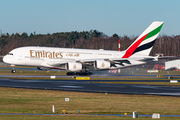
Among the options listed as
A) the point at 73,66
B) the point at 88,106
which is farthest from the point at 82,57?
the point at 88,106

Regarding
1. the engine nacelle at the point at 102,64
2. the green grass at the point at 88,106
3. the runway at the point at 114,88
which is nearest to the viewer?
the green grass at the point at 88,106

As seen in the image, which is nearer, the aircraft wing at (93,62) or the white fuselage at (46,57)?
the white fuselage at (46,57)

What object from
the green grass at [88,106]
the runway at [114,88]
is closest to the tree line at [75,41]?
the runway at [114,88]

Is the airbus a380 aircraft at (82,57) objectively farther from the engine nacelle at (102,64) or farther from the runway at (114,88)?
the runway at (114,88)

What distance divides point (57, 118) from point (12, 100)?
9.46 metres

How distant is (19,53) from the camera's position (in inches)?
2228

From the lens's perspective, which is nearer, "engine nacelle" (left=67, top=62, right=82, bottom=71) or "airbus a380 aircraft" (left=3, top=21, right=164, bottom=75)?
"engine nacelle" (left=67, top=62, right=82, bottom=71)

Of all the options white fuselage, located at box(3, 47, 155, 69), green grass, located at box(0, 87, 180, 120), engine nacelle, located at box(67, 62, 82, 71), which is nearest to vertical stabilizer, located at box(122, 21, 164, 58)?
white fuselage, located at box(3, 47, 155, 69)

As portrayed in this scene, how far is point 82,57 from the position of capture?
197 ft

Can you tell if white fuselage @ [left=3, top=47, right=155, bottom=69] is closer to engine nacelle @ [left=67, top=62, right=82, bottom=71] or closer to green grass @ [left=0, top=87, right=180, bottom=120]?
engine nacelle @ [left=67, top=62, right=82, bottom=71]

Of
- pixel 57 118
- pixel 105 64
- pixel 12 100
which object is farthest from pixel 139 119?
pixel 105 64

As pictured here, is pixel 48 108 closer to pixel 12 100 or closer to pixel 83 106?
pixel 83 106

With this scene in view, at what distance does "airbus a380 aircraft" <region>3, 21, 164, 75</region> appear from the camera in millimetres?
56562

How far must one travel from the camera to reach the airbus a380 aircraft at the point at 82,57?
5656 cm
